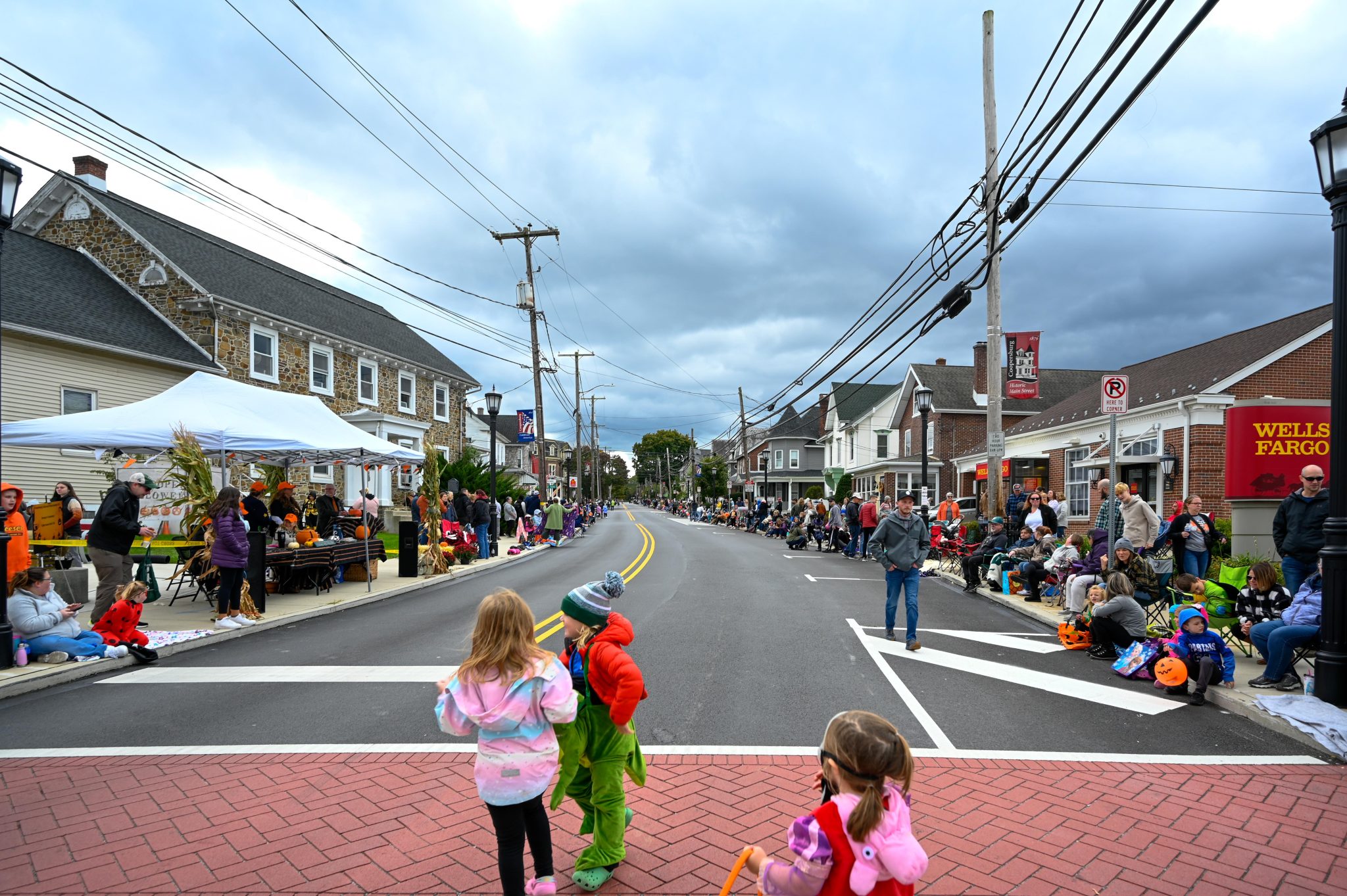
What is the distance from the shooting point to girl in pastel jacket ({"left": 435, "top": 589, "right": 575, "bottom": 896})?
10.3 ft

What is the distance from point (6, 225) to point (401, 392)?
25.2 metres

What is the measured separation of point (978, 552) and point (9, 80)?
16251mm

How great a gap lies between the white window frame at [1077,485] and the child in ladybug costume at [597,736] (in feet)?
81.5

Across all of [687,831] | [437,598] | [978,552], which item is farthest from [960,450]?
[687,831]

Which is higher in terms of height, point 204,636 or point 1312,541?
point 1312,541

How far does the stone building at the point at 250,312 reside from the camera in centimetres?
Answer: 2252

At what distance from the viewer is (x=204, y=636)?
373 inches

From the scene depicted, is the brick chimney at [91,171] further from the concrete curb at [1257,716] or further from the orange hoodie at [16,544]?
the concrete curb at [1257,716]

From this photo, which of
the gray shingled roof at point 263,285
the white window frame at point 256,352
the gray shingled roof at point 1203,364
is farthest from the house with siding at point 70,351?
the gray shingled roof at point 1203,364

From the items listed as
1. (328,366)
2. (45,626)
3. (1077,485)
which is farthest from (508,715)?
(328,366)

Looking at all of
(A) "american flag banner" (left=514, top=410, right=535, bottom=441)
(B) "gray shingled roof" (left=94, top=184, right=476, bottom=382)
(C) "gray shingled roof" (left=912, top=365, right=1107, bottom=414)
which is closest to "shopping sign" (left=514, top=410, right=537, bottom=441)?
(A) "american flag banner" (left=514, top=410, right=535, bottom=441)

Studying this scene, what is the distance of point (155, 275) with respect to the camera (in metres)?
22.4

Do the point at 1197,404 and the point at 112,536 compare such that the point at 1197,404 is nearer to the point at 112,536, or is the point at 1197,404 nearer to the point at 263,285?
the point at 112,536

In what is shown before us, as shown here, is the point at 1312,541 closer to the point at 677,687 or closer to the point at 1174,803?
the point at 1174,803
